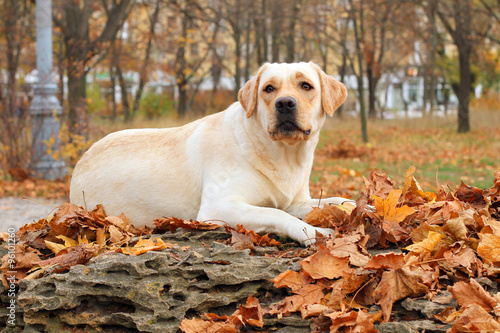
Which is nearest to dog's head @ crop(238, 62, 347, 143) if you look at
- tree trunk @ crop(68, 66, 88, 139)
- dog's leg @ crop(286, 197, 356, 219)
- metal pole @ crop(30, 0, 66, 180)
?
dog's leg @ crop(286, 197, 356, 219)

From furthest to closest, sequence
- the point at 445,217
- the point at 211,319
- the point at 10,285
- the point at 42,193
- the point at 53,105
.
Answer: the point at 53,105, the point at 42,193, the point at 445,217, the point at 10,285, the point at 211,319

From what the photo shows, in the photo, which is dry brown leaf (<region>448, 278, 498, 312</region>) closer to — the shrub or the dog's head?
the dog's head

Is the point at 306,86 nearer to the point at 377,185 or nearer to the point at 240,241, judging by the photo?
the point at 377,185

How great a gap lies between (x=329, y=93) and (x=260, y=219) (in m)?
1.25

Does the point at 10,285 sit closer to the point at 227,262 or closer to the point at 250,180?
the point at 227,262

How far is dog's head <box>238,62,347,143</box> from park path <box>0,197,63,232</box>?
4.55 meters

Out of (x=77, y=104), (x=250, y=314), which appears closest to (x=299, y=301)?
(x=250, y=314)

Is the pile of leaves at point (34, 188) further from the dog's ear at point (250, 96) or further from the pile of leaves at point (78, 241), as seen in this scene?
the dog's ear at point (250, 96)

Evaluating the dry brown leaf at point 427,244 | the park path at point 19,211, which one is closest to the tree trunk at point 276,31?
the park path at point 19,211

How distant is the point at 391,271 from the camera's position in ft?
7.89

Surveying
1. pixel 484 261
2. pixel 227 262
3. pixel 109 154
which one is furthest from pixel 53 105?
pixel 484 261

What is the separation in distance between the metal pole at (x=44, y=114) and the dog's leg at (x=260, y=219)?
25.4 ft

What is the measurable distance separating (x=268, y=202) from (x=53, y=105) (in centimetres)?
803

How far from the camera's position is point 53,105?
10.6 m
